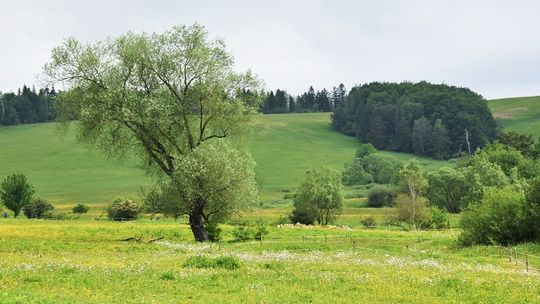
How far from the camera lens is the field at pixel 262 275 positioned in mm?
21267

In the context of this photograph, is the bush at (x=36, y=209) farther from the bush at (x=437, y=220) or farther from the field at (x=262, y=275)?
the bush at (x=437, y=220)

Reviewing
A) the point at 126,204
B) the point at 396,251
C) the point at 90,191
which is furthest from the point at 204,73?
the point at 90,191

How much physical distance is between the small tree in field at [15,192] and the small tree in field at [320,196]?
42.6 meters

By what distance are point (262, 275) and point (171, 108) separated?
25223 mm

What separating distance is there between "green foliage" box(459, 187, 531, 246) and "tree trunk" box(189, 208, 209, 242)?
72.2 ft

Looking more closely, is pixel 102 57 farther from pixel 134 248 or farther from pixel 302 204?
pixel 302 204

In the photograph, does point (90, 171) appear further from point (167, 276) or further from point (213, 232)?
point (167, 276)

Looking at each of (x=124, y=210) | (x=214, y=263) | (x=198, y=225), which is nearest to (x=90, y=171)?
(x=124, y=210)

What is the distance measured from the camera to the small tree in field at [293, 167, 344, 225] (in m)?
83.9

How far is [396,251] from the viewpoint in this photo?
139 feet

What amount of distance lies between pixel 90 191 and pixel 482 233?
117 metres

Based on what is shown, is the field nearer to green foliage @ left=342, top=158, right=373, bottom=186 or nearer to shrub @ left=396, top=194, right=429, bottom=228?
shrub @ left=396, top=194, right=429, bottom=228

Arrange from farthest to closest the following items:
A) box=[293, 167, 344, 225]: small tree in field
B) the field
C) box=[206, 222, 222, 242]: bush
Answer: box=[293, 167, 344, 225]: small tree in field < box=[206, 222, 222, 242]: bush < the field

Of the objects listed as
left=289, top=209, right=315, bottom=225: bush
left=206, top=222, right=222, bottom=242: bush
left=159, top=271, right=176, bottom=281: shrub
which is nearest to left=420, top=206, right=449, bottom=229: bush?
left=289, top=209, right=315, bottom=225: bush
